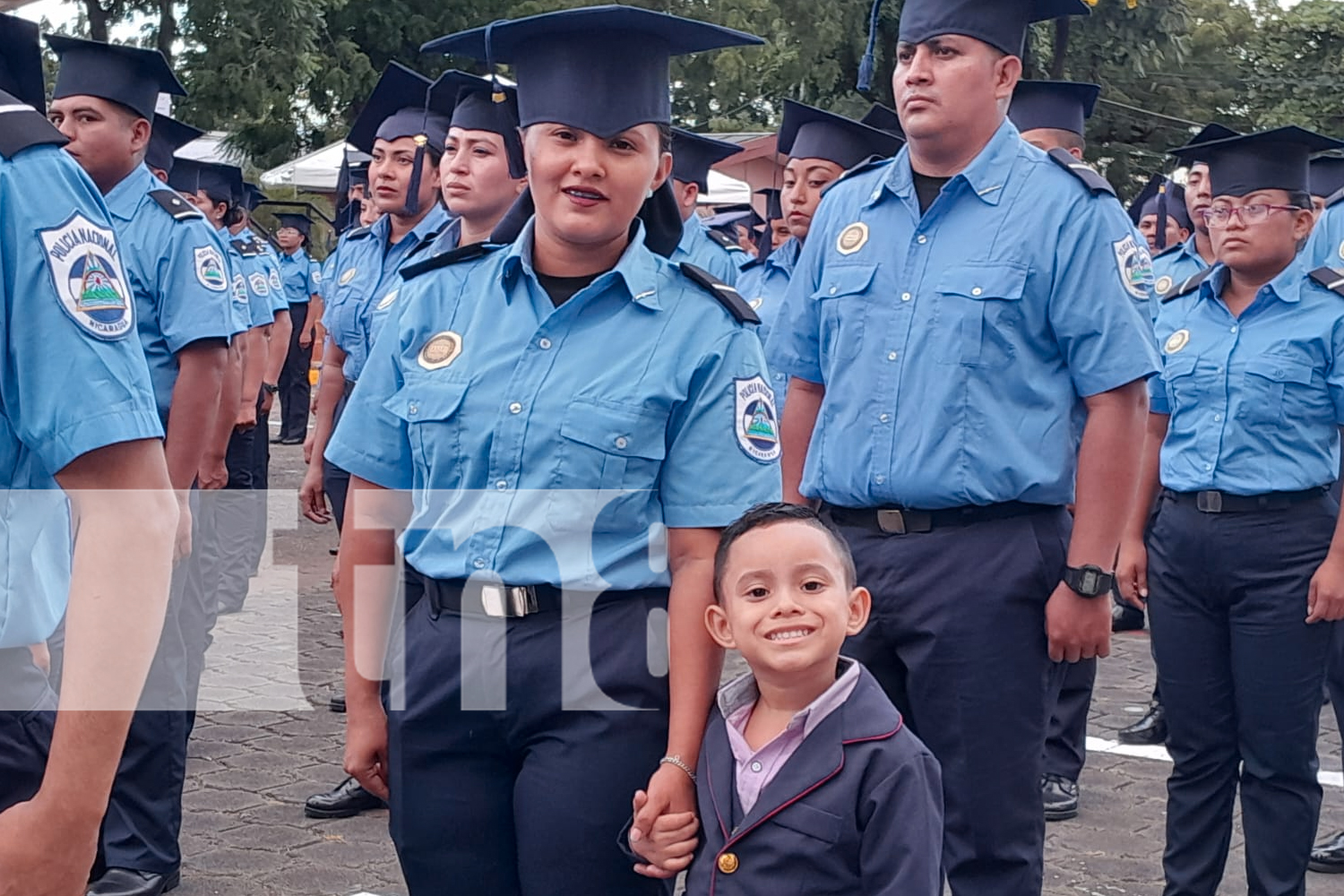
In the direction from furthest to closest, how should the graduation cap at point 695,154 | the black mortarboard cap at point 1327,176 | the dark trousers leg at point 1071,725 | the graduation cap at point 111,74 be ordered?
the graduation cap at point 695,154, the black mortarboard cap at point 1327,176, the dark trousers leg at point 1071,725, the graduation cap at point 111,74

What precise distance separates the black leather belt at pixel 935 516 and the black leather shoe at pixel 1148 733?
337cm

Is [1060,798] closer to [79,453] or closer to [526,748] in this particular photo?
[526,748]

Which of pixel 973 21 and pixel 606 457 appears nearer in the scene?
pixel 606 457

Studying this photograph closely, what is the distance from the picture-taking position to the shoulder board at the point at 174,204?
4773 millimetres

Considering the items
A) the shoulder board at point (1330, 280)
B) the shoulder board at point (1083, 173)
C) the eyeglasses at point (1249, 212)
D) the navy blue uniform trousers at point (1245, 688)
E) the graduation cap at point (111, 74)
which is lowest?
the navy blue uniform trousers at point (1245, 688)

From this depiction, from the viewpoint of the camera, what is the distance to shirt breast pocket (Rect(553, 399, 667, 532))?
2654 mm

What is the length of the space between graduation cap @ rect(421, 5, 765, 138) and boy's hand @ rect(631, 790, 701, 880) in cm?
110

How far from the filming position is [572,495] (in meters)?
2.67

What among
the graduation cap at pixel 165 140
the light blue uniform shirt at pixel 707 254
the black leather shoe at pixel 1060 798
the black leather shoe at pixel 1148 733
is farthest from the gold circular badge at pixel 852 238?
the graduation cap at pixel 165 140

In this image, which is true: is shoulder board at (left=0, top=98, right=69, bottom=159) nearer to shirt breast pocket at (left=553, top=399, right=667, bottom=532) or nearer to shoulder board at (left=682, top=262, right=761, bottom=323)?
shirt breast pocket at (left=553, top=399, right=667, bottom=532)

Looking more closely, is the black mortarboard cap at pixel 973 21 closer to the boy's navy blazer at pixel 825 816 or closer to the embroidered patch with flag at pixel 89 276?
the boy's navy blazer at pixel 825 816

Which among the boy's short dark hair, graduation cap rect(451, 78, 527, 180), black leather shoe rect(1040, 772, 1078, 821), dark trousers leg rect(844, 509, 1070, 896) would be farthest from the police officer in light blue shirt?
the boy's short dark hair

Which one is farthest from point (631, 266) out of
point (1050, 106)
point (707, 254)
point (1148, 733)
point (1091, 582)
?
point (1148, 733)

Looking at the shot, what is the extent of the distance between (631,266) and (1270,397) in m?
2.64
